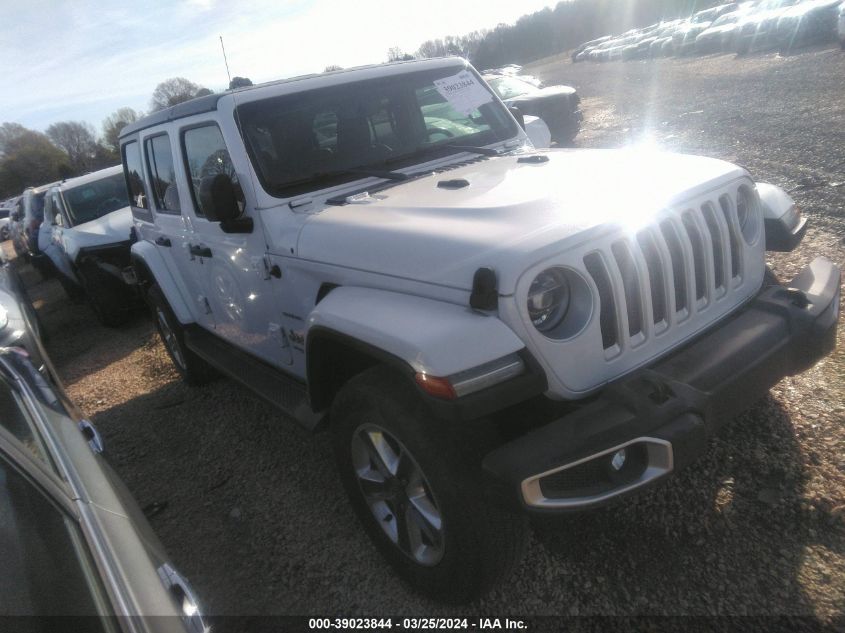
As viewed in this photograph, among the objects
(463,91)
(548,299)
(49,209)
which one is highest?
(463,91)

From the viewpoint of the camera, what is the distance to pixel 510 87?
12.0 meters

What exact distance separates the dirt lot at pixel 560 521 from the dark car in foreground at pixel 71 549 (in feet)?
3.41

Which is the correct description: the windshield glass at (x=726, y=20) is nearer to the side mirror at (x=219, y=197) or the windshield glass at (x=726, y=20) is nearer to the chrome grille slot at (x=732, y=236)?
the chrome grille slot at (x=732, y=236)

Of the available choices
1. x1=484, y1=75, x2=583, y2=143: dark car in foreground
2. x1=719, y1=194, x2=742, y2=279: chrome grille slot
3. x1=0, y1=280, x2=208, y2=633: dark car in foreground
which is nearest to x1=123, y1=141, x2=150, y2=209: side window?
x1=0, y1=280, x2=208, y2=633: dark car in foreground

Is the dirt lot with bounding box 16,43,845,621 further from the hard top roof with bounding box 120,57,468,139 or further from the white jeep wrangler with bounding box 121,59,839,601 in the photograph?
the hard top roof with bounding box 120,57,468,139

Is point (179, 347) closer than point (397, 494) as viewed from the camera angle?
No

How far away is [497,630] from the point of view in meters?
2.39

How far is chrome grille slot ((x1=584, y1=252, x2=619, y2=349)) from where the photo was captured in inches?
86.4

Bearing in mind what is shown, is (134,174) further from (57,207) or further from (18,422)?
(57,207)

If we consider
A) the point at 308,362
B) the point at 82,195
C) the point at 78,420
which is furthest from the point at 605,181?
the point at 82,195

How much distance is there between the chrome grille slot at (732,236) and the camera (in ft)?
8.55

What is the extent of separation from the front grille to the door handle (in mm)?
2502

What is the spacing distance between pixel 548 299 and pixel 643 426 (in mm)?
531

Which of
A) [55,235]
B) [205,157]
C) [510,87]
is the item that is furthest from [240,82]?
[510,87]
